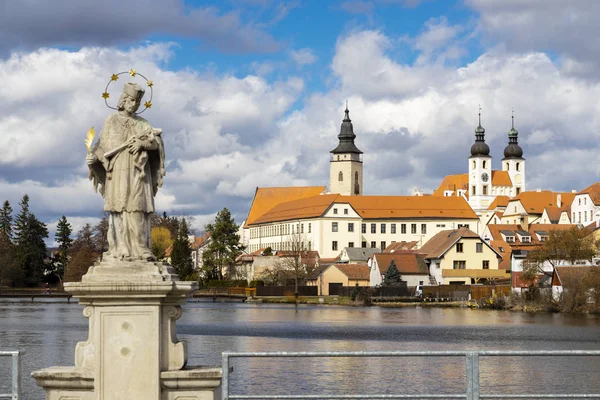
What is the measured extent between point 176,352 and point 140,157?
1.97 metres

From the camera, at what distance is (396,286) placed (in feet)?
378

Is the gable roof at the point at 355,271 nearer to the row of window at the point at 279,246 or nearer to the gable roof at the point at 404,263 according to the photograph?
the gable roof at the point at 404,263

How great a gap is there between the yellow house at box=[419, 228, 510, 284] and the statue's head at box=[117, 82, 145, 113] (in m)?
109

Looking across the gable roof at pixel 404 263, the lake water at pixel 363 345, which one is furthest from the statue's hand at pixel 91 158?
the gable roof at pixel 404 263

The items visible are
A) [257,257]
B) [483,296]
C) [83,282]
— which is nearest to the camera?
[83,282]

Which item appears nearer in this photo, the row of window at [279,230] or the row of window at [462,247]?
the row of window at [462,247]

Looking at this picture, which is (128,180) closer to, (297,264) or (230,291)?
(297,264)

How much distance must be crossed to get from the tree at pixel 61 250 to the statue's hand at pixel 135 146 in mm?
141662

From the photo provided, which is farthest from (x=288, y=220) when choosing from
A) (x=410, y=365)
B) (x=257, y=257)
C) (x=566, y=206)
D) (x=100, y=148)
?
(x=100, y=148)

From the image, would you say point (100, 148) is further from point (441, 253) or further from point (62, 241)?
point (62, 241)

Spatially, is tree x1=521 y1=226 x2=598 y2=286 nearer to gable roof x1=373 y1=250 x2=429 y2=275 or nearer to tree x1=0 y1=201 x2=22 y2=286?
gable roof x1=373 y1=250 x2=429 y2=275

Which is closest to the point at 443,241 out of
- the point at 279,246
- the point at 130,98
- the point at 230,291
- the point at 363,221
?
the point at 230,291

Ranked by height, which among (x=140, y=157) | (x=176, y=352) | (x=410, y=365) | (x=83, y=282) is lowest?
(x=410, y=365)

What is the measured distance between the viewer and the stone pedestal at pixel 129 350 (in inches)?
395
